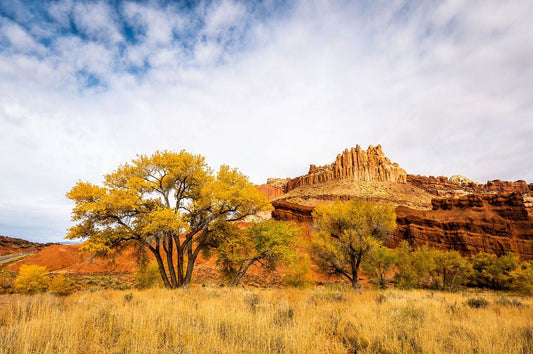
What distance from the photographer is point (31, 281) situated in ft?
78.0

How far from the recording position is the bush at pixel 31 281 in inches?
920

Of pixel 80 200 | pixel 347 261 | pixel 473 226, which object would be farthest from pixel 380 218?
pixel 473 226

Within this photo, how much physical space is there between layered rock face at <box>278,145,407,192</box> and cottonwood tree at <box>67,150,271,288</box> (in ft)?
340

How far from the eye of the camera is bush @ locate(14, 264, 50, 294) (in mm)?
23375

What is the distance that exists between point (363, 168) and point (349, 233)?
334 ft

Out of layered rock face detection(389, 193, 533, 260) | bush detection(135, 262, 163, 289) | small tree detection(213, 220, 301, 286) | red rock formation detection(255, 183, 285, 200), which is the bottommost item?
bush detection(135, 262, 163, 289)

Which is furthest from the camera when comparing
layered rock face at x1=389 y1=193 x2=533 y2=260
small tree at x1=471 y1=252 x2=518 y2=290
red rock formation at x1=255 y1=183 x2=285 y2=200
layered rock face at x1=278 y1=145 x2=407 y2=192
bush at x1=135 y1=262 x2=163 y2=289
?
red rock formation at x1=255 y1=183 x2=285 y2=200

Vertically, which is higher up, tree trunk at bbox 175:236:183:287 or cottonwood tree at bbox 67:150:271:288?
cottonwood tree at bbox 67:150:271:288

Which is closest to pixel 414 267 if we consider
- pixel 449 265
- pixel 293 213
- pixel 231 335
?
pixel 449 265

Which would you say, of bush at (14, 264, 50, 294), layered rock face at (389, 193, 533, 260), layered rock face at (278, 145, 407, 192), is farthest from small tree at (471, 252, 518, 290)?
layered rock face at (278, 145, 407, 192)

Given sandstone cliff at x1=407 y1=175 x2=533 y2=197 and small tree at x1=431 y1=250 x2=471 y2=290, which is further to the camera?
sandstone cliff at x1=407 y1=175 x2=533 y2=197

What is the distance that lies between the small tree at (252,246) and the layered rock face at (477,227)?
5275 centimetres

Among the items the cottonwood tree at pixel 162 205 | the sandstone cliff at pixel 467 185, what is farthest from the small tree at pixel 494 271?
the sandstone cliff at pixel 467 185

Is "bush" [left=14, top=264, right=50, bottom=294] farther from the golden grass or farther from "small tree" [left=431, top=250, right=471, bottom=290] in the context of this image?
"small tree" [left=431, top=250, right=471, bottom=290]
